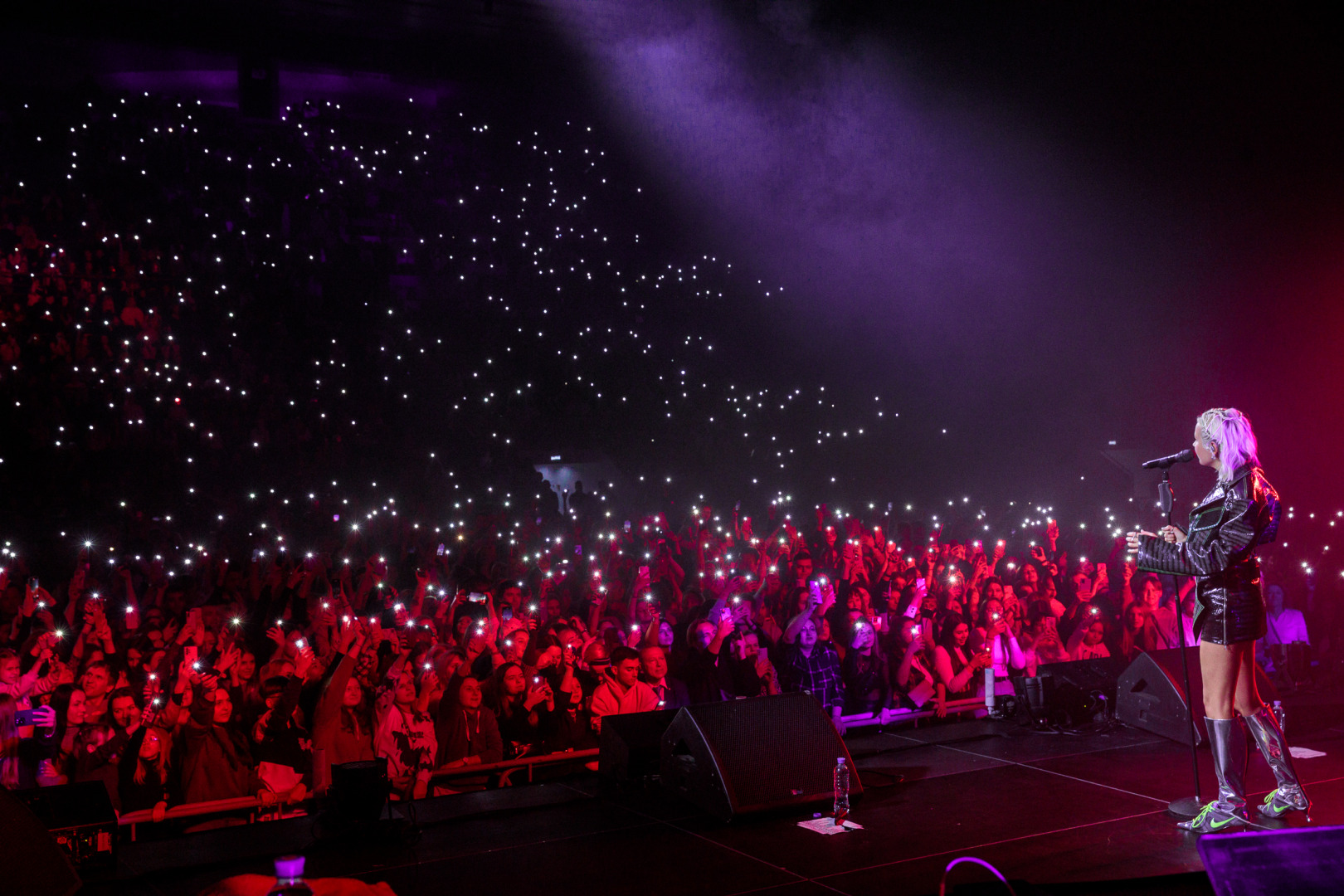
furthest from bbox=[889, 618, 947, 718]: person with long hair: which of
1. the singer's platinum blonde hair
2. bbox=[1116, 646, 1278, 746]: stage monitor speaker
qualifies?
the singer's platinum blonde hair

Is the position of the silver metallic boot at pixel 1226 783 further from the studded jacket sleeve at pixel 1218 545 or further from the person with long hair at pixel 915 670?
the person with long hair at pixel 915 670

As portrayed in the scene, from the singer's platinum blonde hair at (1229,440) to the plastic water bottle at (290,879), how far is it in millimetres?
3421

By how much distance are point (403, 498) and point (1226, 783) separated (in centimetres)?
798

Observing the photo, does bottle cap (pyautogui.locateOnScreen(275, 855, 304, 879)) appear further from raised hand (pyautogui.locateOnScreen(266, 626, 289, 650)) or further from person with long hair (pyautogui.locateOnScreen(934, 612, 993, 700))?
person with long hair (pyautogui.locateOnScreen(934, 612, 993, 700))

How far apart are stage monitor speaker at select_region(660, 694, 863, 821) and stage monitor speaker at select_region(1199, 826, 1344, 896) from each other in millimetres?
2064

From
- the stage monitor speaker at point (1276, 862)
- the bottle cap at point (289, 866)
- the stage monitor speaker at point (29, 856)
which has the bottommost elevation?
the stage monitor speaker at point (1276, 862)

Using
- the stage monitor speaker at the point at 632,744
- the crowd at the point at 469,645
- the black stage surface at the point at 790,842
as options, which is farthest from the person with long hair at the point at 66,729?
the stage monitor speaker at the point at 632,744

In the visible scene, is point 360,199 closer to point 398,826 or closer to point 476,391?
point 476,391

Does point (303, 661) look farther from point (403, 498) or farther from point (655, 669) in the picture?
point (403, 498)

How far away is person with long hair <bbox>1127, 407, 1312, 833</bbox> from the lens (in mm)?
→ 3508

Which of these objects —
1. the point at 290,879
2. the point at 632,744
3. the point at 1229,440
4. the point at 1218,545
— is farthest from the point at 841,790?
the point at 290,879

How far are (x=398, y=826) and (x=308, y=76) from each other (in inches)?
521

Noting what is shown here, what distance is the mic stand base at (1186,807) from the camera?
3.75 m

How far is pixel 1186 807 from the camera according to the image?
150 inches
